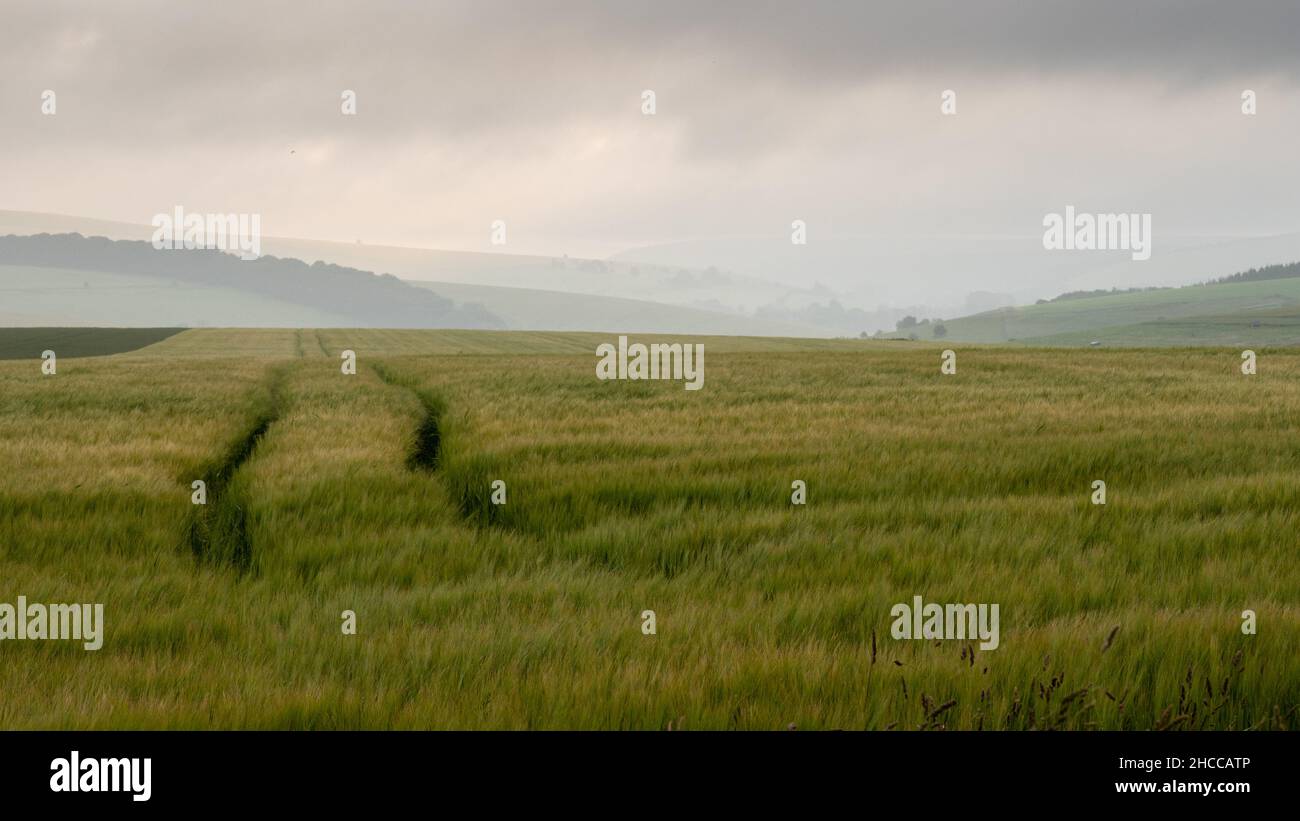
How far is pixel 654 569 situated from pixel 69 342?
298 feet

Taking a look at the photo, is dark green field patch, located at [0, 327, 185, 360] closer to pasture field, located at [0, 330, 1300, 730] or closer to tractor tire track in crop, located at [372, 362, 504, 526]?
tractor tire track in crop, located at [372, 362, 504, 526]

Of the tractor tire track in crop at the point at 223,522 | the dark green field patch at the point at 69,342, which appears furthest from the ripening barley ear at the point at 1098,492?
the dark green field patch at the point at 69,342

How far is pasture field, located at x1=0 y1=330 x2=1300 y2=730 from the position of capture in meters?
3.55

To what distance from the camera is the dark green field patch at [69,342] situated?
208 feet

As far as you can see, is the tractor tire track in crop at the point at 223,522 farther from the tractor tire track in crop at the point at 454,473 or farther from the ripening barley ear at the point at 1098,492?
the ripening barley ear at the point at 1098,492

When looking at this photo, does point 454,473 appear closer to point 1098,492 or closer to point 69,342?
point 1098,492

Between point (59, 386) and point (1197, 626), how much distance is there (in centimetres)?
2386

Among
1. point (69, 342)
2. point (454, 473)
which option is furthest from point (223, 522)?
point (69, 342)

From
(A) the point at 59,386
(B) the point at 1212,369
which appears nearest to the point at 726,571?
(A) the point at 59,386

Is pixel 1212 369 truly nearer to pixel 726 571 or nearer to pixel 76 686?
pixel 726 571

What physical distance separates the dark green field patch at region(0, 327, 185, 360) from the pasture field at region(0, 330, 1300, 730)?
58205 millimetres

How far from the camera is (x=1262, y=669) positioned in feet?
12.5

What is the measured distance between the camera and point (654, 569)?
20.0 feet

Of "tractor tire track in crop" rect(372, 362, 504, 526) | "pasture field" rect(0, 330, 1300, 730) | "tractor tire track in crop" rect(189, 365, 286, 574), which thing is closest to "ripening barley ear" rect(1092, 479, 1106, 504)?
"pasture field" rect(0, 330, 1300, 730)
